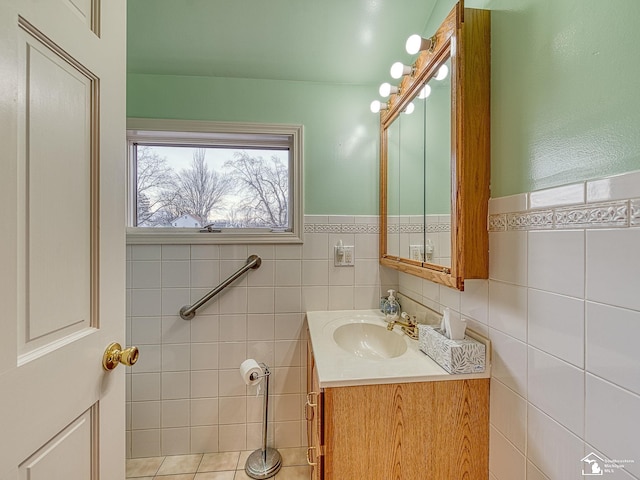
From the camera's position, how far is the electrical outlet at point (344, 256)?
1629 millimetres

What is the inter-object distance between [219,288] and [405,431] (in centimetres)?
111

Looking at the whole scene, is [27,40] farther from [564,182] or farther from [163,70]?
[163,70]

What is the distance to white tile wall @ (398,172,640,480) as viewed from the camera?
531 millimetres

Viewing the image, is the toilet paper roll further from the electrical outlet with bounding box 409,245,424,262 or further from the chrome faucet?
the electrical outlet with bounding box 409,245,424,262

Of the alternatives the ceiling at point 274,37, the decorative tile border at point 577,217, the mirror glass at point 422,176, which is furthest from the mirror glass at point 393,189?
the decorative tile border at point 577,217

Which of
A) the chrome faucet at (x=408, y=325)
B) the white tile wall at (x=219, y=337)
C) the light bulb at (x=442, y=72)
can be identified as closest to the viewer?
the light bulb at (x=442, y=72)

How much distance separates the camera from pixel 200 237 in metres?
1.55

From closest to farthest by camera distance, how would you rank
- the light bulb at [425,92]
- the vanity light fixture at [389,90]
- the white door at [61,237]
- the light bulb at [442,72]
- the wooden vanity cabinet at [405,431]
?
1. the white door at [61,237]
2. the wooden vanity cabinet at [405,431]
3. the light bulb at [442,72]
4. the light bulb at [425,92]
5. the vanity light fixture at [389,90]

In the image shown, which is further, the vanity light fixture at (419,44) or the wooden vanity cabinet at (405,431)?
the vanity light fixture at (419,44)

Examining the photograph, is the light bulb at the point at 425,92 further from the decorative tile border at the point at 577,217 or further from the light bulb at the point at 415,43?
the decorative tile border at the point at 577,217

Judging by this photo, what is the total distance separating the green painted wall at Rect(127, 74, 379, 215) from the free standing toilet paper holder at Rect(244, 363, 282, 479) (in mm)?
1025

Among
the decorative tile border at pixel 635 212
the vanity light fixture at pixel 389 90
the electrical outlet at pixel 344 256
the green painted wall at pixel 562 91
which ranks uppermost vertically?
the vanity light fixture at pixel 389 90

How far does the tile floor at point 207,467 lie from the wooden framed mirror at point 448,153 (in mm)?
1230

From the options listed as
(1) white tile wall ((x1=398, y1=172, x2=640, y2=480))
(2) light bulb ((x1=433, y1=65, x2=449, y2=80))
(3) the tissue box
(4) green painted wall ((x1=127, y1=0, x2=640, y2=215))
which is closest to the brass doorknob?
(3) the tissue box
